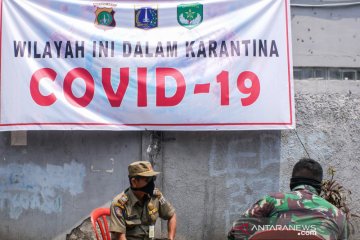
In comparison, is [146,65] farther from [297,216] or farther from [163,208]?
[297,216]

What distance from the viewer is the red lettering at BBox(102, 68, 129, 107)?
655 cm

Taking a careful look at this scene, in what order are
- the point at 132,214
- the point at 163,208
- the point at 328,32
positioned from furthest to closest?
1. the point at 328,32
2. the point at 163,208
3. the point at 132,214

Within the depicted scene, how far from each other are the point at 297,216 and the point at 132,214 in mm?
1694

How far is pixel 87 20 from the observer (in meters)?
6.70

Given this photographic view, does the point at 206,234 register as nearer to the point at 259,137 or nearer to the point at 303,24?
the point at 259,137

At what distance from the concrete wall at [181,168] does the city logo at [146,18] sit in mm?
1212

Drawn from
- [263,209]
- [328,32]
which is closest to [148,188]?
[263,209]

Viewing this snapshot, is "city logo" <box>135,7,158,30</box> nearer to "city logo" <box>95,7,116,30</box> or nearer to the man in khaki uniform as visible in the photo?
"city logo" <box>95,7,116,30</box>

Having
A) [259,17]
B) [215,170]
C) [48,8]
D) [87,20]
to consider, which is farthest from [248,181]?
[48,8]

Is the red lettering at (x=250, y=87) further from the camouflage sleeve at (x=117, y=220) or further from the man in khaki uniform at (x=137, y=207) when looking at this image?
the camouflage sleeve at (x=117, y=220)

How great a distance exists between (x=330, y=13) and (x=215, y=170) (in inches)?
88.8

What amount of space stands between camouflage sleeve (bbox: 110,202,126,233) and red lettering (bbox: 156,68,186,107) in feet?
7.15

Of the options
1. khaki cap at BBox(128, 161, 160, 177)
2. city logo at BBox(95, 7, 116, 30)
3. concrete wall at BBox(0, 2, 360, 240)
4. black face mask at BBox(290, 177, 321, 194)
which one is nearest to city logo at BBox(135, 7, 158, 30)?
city logo at BBox(95, 7, 116, 30)

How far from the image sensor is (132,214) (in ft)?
15.1
